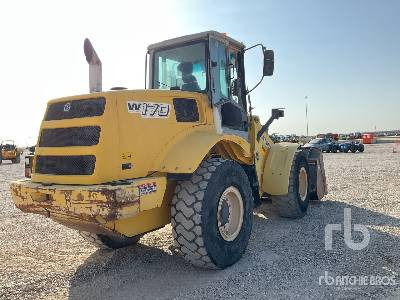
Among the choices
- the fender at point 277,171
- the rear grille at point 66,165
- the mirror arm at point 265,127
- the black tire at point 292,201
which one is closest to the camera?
the rear grille at point 66,165

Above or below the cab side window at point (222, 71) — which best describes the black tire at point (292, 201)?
below

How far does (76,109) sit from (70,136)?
312mm

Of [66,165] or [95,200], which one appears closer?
[95,200]

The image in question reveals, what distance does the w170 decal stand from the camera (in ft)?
13.3

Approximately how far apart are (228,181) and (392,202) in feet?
17.4

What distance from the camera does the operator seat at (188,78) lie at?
17.4ft

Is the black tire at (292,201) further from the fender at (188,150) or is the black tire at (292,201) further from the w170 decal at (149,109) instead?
the w170 decal at (149,109)

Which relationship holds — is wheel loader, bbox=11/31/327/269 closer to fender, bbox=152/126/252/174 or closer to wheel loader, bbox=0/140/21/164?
fender, bbox=152/126/252/174

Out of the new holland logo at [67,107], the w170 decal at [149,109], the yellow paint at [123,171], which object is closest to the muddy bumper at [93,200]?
the yellow paint at [123,171]

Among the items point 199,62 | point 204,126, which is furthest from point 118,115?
point 199,62

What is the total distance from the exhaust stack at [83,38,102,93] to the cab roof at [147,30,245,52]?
1.44m

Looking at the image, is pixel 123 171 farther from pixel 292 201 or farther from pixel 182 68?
pixel 292 201

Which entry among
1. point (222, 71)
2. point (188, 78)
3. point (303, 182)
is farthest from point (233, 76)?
point (303, 182)

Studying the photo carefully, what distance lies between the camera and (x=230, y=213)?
15.6ft
